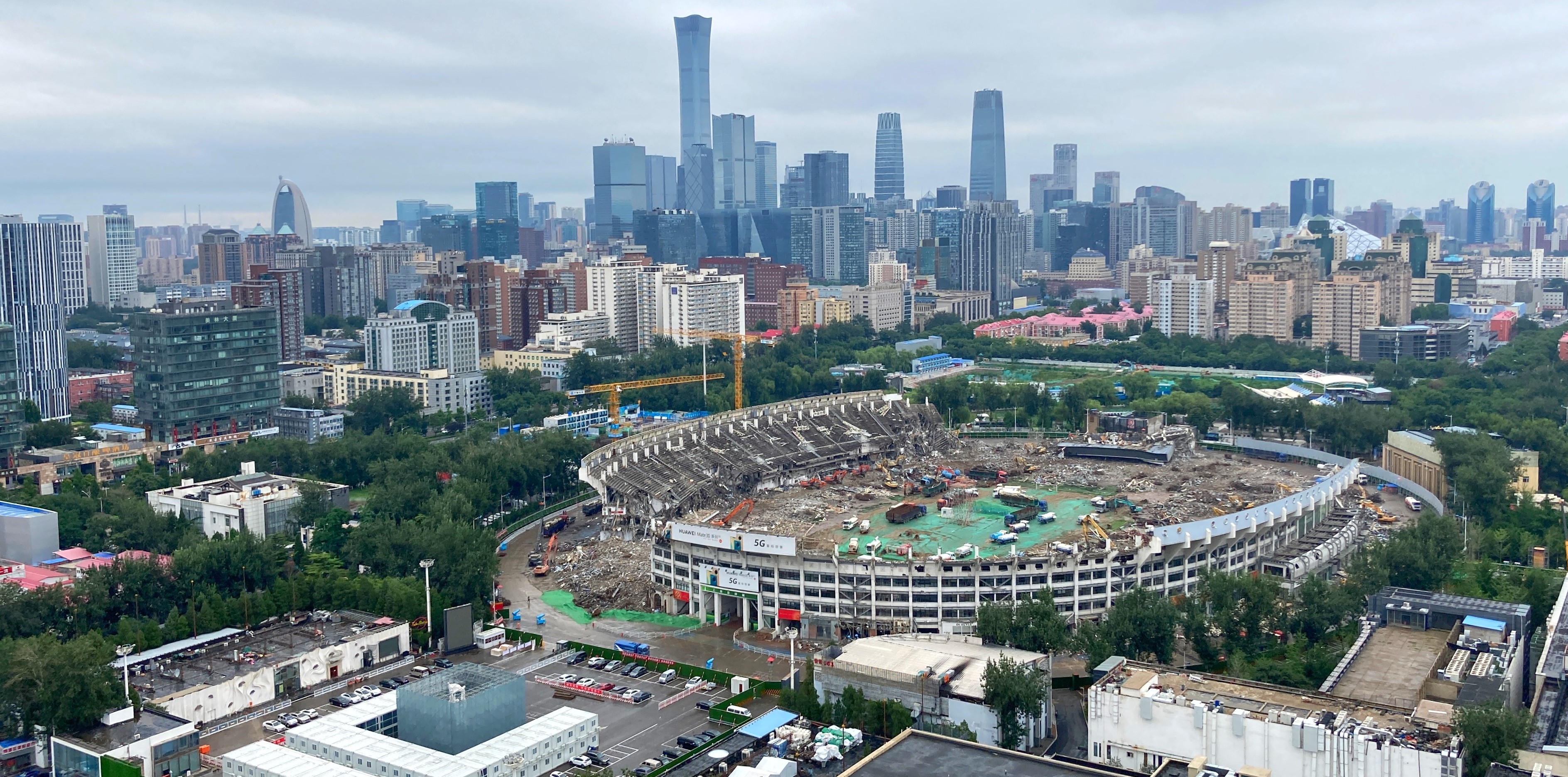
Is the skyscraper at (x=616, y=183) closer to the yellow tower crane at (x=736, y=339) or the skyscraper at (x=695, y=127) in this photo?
the skyscraper at (x=695, y=127)

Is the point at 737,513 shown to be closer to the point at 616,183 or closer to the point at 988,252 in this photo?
the point at 988,252

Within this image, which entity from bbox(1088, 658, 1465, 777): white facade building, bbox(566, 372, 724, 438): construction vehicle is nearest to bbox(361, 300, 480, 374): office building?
bbox(566, 372, 724, 438): construction vehicle

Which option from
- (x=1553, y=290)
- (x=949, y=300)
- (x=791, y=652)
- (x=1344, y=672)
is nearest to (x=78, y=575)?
(x=791, y=652)

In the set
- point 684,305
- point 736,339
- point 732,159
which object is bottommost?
point 736,339

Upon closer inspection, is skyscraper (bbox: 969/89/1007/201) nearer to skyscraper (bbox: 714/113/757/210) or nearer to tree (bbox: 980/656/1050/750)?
skyscraper (bbox: 714/113/757/210)

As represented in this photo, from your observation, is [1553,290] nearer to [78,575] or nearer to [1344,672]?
[1344,672]

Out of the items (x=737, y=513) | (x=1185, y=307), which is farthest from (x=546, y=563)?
(x=1185, y=307)

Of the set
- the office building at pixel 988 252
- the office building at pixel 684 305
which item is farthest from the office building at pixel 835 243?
the office building at pixel 684 305
